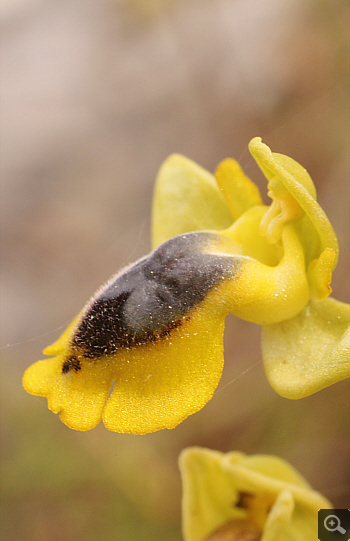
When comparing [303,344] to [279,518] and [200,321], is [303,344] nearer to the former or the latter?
[200,321]

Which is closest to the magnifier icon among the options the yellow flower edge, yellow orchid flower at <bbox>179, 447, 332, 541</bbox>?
yellow orchid flower at <bbox>179, 447, 332, 541</bbox>

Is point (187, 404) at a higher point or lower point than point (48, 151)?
lower

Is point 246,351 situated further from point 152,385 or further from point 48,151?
point 48,151

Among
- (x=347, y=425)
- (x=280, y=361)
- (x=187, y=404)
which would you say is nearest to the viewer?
(x=187, y=404)

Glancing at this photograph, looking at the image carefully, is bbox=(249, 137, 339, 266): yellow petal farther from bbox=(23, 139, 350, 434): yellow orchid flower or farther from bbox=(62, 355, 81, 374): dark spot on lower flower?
bbox=(62, 355, 81, 374): dark spot on lower flower

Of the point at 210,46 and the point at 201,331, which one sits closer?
the point at 201,331

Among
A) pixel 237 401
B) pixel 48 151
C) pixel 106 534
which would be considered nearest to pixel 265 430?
pixel 237 401
